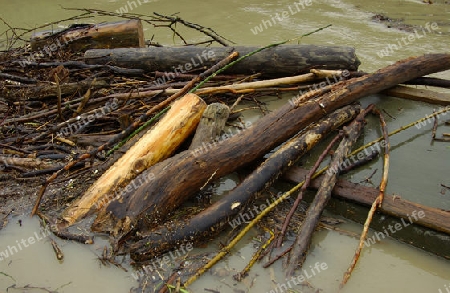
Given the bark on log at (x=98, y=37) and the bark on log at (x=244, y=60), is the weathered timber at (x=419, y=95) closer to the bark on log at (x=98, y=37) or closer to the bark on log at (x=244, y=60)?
the bark on log at (x=244, y=60)

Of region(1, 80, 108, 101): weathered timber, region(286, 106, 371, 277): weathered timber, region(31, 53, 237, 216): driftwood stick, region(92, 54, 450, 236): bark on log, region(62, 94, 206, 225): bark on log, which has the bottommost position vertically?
region(286, 106, 371, 277): weathered timber

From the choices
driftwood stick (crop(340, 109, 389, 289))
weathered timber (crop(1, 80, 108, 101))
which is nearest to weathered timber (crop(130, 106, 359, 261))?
driftwood stick (crop(340, 109, 389, 289))

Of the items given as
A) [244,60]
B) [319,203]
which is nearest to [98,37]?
[244,60]

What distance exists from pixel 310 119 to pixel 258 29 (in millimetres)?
5807

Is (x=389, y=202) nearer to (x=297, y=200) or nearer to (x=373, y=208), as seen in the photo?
(x=373, y=208)

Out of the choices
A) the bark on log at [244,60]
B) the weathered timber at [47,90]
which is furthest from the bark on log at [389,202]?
the weathered timber at [47,90]

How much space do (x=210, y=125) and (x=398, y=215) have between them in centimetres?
205

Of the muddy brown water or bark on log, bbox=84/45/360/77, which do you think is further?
bark on log, bbox=84/45/360/77

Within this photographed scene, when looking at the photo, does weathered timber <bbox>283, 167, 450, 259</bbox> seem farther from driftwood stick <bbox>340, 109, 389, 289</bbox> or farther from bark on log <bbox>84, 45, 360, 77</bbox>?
bark on log <bbox>84, 45, 360, 77</bbox>

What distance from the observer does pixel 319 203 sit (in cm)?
352

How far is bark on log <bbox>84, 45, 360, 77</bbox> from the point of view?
5.56 m

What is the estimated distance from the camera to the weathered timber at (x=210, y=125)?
4.23m

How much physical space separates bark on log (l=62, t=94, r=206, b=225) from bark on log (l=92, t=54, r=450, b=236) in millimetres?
165

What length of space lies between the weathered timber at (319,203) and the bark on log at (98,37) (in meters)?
4.00
